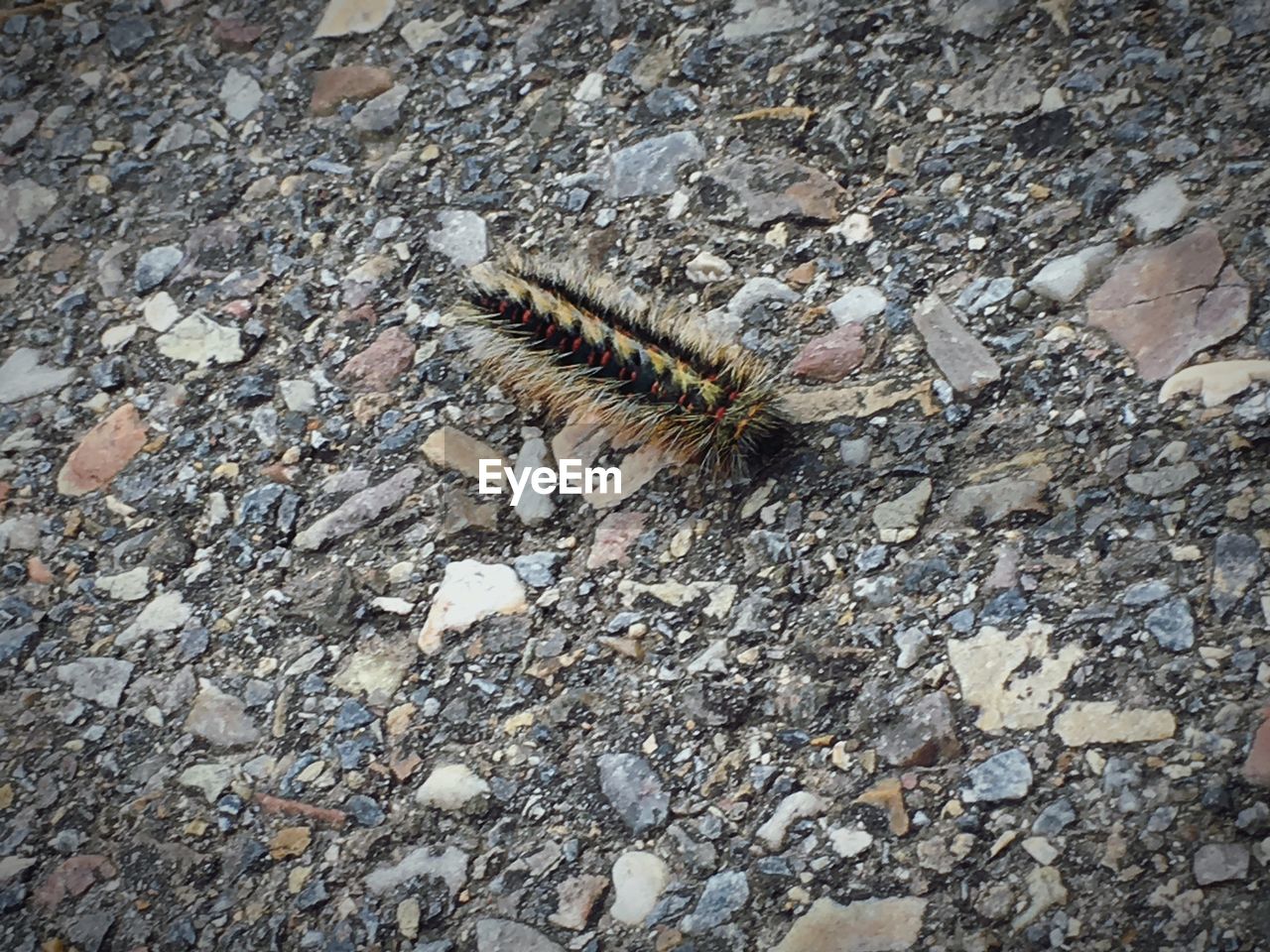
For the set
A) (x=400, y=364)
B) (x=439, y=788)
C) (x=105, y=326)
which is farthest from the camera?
(x=105, y=326)

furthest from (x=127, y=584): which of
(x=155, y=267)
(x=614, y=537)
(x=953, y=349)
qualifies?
(x=953, y=349)

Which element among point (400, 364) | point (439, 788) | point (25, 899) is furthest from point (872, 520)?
point (25, 899)

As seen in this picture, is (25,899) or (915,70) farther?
(915,70)

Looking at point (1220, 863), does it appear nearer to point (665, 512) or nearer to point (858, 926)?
point (858, 926)

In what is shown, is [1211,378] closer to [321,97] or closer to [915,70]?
[915,70]

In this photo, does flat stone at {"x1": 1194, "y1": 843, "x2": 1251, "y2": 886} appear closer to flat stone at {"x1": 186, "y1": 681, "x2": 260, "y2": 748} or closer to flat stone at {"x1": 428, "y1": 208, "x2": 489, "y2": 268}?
flat stone at {"x1": 186, "y1": 681, "x2": 260, "y2": 748}
